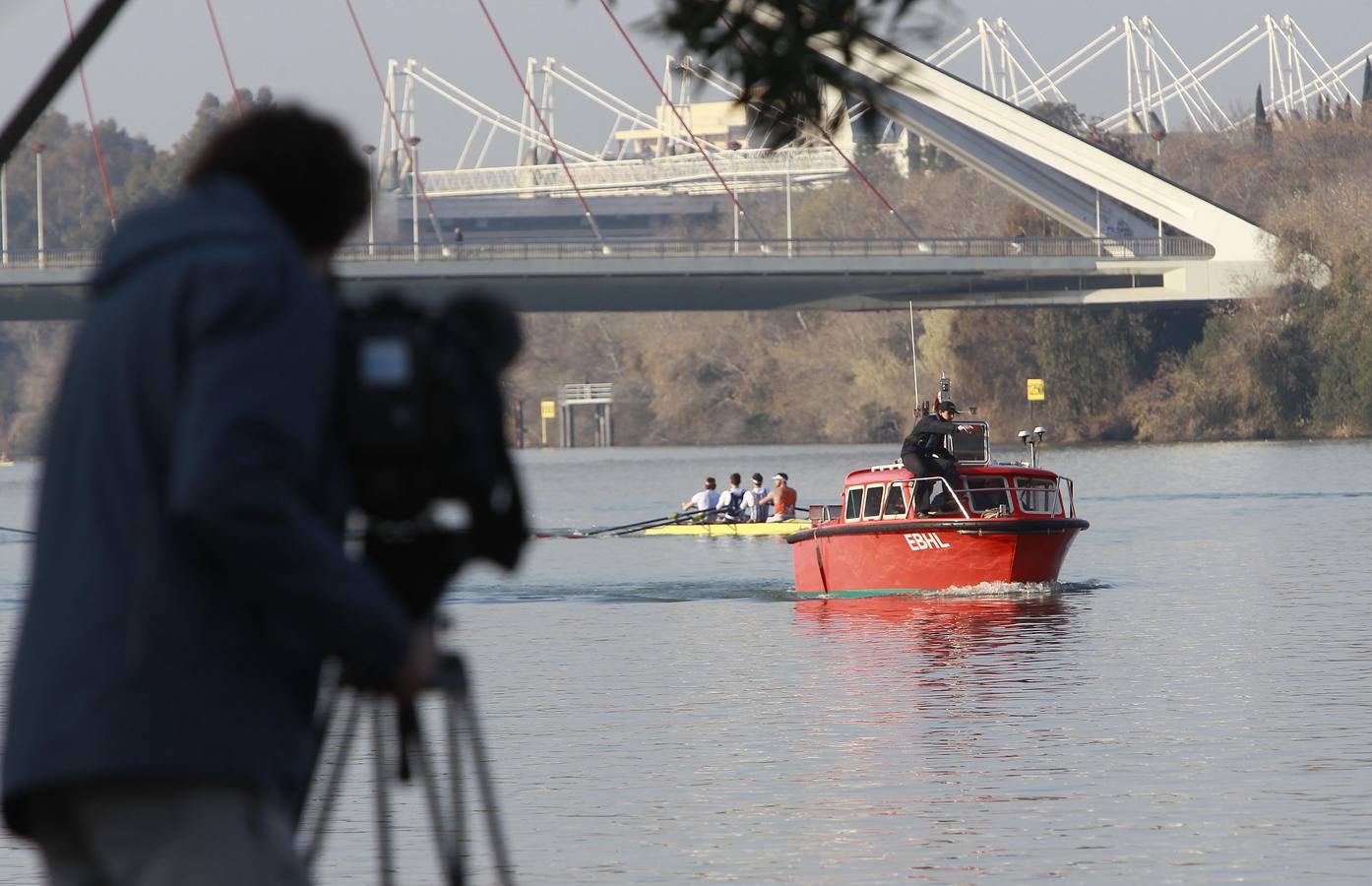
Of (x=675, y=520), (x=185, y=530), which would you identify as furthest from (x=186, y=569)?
(x=675, y=520)

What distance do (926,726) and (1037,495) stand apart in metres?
13.9

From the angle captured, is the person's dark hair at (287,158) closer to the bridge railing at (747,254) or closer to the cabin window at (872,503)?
the cabin window at (872,503)

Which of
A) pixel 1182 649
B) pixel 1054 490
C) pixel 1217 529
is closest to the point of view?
pixel 1182 649

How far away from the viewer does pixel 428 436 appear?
404 cm

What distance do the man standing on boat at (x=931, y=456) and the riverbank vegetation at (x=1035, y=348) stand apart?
47.1m

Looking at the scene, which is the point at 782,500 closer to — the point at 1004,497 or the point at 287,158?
the point at 1004,497

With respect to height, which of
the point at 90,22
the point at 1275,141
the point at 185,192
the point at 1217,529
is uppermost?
the point at 1275,141

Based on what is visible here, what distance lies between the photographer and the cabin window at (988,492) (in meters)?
32.1

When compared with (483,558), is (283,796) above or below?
below

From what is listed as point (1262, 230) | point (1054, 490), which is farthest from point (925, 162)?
point (1054, 490)

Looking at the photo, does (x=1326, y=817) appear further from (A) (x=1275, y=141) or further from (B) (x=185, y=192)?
(A) (x=1275, y=141)

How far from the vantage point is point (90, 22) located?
600 cm

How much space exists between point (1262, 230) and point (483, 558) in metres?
95.5

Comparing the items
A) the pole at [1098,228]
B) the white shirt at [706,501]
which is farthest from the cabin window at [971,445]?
the pole at [1098,228]
